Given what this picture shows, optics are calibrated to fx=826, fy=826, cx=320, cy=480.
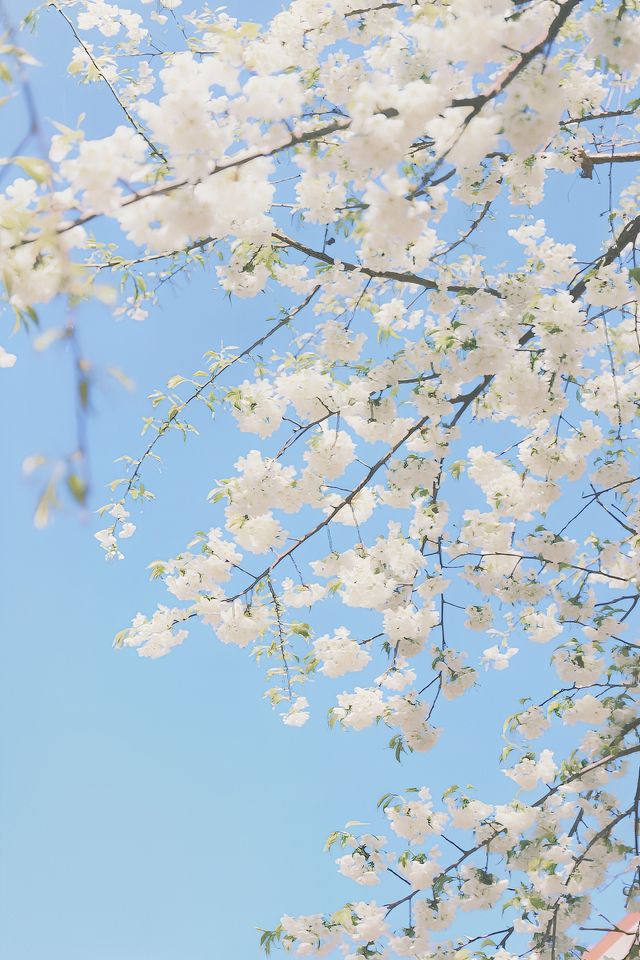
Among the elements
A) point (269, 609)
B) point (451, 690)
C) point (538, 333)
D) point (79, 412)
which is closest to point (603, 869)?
point (451, 690)

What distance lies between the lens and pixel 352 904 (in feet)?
12.4

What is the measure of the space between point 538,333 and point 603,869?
7.63ft

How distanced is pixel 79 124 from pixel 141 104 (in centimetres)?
15

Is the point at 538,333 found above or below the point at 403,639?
above

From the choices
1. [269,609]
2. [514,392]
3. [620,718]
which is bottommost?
[620,718]

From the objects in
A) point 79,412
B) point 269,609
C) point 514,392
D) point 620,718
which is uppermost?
point 514,392

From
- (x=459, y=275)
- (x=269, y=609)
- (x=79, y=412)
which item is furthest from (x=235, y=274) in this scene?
(x=79, y=412)

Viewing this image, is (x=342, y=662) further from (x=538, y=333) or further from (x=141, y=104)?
(x=141, y=104)

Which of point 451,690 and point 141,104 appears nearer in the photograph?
point 141,104

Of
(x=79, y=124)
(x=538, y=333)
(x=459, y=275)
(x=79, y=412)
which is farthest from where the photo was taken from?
(x=459, y=275)

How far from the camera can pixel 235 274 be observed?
3703 mm

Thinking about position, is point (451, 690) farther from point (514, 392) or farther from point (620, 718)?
point (514, 392)

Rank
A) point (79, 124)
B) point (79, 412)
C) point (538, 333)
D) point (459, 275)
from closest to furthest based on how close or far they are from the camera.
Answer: point (79, 412)
point (79, 124)
point (538, 333)
point (459, 275)

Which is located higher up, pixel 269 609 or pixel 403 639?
pixel 269 609
